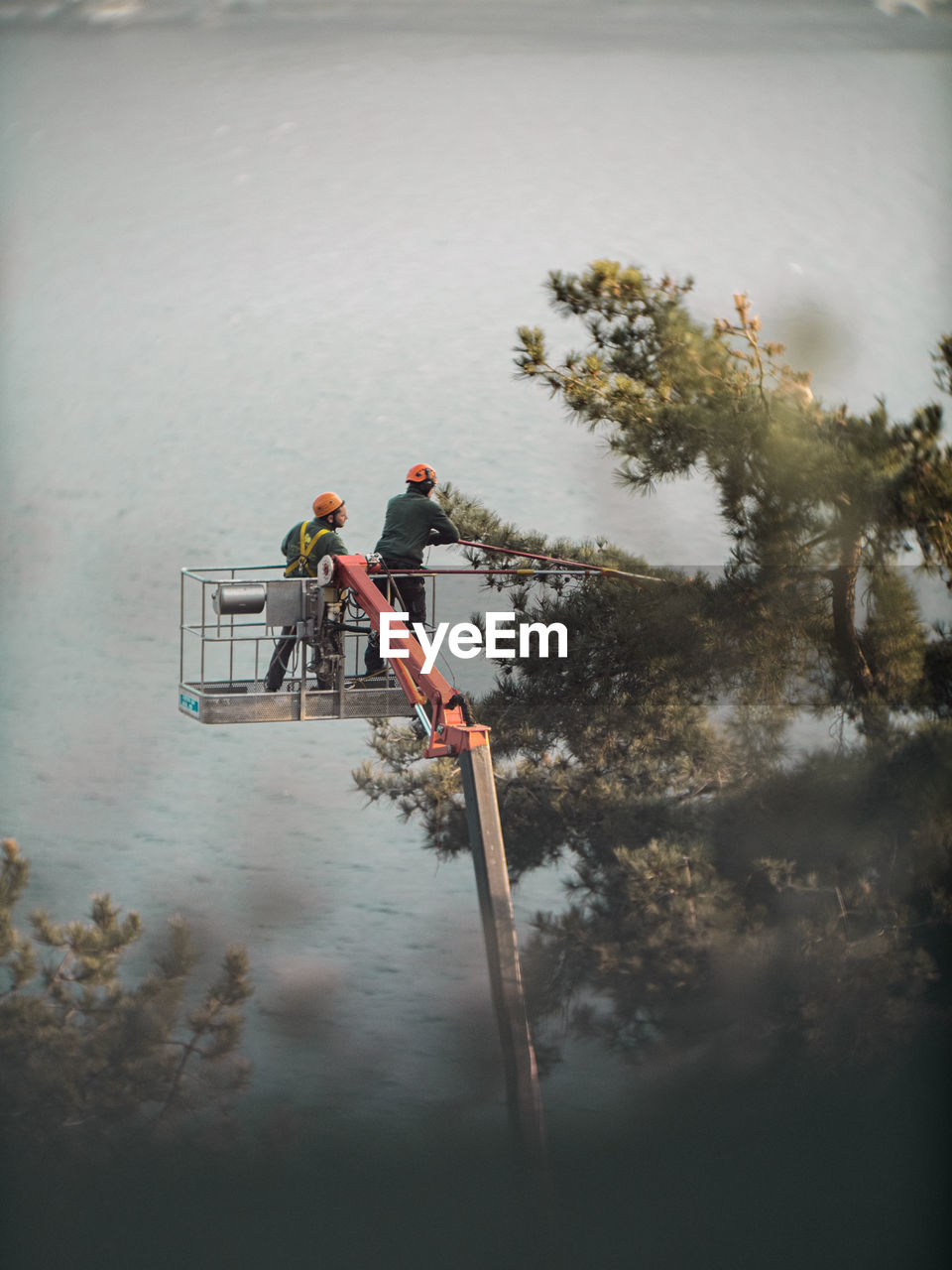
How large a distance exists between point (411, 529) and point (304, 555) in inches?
21.6

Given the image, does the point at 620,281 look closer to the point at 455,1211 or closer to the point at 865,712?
the point at 865,712

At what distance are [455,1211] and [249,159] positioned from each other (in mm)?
13897

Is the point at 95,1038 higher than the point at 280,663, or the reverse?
the point at 280,663

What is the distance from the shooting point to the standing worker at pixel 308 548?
5426mm

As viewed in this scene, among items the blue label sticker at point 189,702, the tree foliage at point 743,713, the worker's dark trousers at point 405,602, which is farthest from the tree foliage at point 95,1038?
the worker's dark trousers at point 405,602

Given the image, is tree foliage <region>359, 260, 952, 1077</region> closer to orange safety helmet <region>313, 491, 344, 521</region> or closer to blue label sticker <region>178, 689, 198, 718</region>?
orange safety helmet <region>313, 491, 344, 521</region>

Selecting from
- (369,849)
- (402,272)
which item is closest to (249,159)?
(402,272)

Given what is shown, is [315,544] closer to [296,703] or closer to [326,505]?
[326,505]

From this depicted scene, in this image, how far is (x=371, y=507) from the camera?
18625mm

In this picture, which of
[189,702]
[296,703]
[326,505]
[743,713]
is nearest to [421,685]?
[296,703]

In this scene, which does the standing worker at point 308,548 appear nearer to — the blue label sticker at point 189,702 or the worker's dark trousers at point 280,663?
the worker's dark trousers at point 280,663

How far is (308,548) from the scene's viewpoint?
18.0 ft

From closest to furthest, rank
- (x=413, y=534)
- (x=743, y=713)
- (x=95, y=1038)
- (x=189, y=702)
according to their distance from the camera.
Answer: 1. (x=189, y=702)
2. (x=413, y=534)
3. (x=743, y=713)
4. (x=95, y=1038)

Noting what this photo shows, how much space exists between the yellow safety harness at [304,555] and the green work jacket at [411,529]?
38 cm
